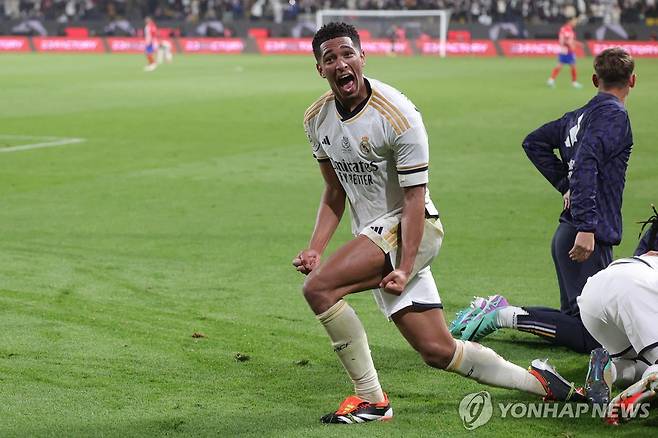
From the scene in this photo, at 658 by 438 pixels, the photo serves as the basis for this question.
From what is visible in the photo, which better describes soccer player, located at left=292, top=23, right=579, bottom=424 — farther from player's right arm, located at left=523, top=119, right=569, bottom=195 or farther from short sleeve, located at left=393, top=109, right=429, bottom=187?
player's right arm, located at left=523, top=119, right=569, bottom=195

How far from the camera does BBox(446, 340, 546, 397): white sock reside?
5770 mm

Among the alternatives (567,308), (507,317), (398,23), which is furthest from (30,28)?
(567,308)

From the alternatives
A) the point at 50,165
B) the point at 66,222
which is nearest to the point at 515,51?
the point at 50,165

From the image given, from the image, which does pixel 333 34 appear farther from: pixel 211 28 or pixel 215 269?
pixel 211 28

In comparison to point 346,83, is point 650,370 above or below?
below

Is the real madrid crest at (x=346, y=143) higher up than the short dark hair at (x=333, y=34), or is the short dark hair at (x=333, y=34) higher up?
the short dark hair at (x=333, y=34)

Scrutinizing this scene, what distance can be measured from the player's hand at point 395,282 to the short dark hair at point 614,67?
191cm

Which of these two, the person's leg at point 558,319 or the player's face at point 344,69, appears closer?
the player's face at point 344,69

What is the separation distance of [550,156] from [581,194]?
0.87 m

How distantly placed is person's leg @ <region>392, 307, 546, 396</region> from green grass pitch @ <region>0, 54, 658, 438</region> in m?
0.24

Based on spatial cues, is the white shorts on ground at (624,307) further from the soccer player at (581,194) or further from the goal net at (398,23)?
the goal net at (398,23)

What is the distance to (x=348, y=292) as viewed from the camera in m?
5.64

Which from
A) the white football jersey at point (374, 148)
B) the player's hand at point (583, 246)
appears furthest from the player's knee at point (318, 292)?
the player's hand at point (583, 246)

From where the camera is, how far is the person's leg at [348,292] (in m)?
5.61
